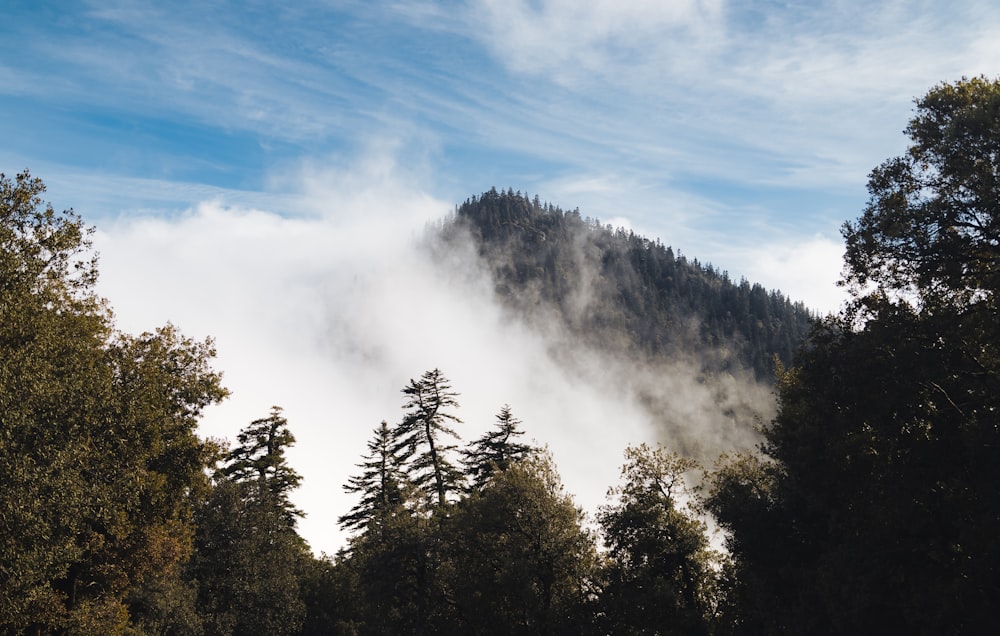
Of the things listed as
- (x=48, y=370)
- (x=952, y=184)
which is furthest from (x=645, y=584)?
(x=48, y=370)

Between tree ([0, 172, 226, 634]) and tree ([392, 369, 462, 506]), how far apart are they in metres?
20.3

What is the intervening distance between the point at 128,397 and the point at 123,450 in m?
1.90

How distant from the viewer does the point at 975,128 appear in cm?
1766

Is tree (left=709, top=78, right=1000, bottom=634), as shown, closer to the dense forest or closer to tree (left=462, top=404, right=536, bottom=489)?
the dense forest

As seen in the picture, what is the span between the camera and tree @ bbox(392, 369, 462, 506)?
163 feet

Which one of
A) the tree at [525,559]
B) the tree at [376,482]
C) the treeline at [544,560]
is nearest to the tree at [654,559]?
the treeline at [544,560]

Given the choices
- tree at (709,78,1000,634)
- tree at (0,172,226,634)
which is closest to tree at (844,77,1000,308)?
tree at (709,78,1000,634)

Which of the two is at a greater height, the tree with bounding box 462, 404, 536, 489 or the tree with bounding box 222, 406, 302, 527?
the tree with bounding box 222, 406, 302, 527

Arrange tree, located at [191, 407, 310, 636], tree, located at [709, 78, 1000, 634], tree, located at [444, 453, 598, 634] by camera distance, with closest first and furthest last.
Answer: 1. tree, located at [709, 78, 1000, 634]
2. tree, located at [444, 453, 598, 634]
3. tree, located at [191, 407, 310, 636]

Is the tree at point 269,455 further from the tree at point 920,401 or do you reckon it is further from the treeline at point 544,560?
the tree at point 920,401

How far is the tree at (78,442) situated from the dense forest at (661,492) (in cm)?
9

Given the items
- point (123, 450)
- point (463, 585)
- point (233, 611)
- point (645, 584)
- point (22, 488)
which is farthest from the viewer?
point (233, 611)

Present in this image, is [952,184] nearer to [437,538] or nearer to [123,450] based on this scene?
[123,450]

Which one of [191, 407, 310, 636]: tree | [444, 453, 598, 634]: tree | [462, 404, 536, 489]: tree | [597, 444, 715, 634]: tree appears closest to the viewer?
[597, 444, 715, 634]: tree
